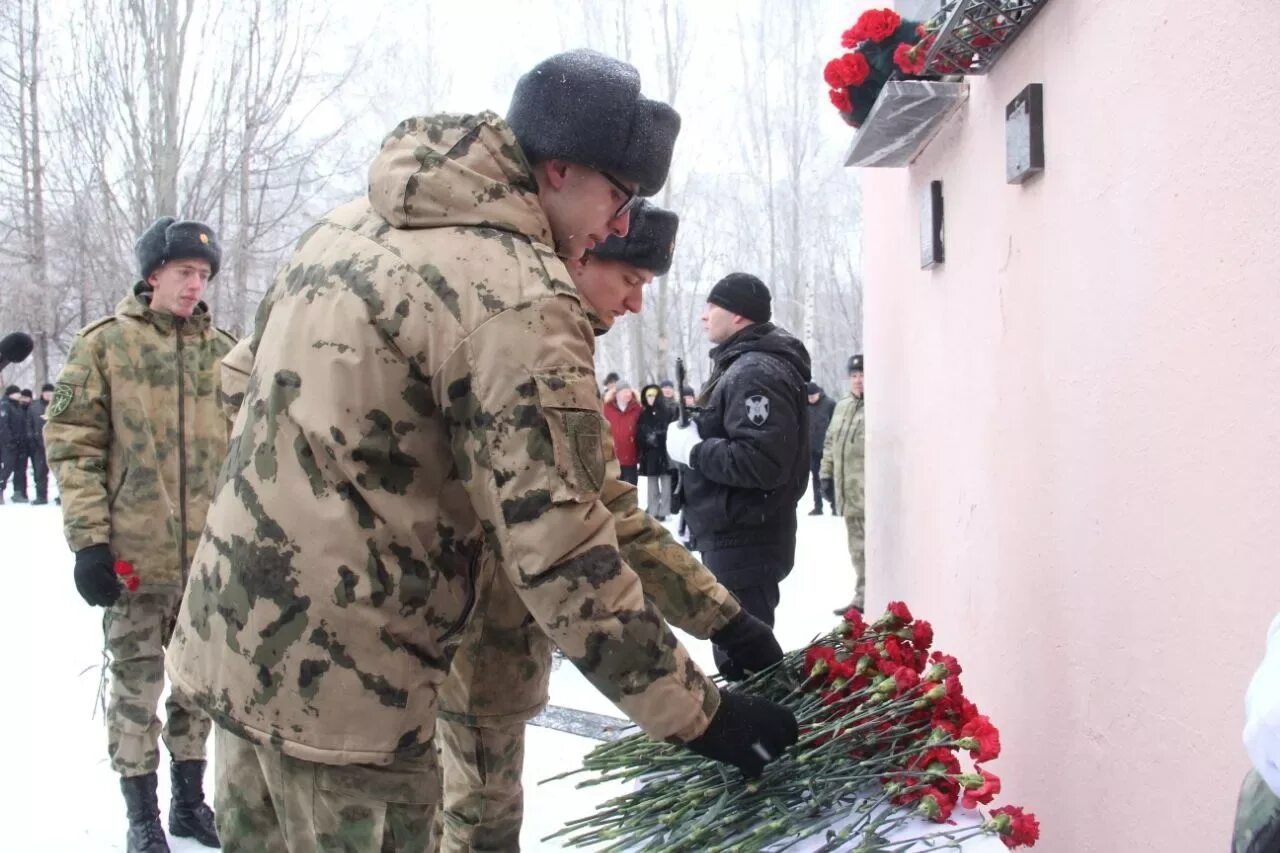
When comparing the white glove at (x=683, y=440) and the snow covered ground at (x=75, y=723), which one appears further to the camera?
the white glove at (x=683, y=440)

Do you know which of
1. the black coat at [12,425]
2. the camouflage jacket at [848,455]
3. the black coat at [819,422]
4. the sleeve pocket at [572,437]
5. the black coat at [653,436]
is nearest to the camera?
the sleeve pocket at [572,437]

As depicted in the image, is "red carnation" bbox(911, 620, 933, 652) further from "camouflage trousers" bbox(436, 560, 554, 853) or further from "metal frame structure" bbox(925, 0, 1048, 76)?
"metal frame structure" bbox(925, 0, 1048, 76)

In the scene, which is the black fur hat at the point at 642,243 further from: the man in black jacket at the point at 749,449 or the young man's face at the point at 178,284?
the young man's face at the point at 178,284

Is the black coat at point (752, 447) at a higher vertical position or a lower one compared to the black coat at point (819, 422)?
higher

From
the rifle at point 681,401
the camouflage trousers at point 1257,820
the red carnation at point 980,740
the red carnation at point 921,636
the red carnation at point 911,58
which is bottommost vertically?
the red carnation at point 980,740

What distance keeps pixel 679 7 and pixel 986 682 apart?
23.0 m

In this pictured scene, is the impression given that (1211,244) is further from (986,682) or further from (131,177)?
(131,177)

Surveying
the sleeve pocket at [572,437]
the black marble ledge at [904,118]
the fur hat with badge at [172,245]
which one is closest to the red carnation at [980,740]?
the sleeve pocket at [572,437]

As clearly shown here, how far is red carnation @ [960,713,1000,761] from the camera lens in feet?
6.20

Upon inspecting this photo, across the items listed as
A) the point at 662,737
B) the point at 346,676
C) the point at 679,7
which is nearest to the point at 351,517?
the point at 346,676

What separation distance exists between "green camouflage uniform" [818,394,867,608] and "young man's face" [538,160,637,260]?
5.23 metres

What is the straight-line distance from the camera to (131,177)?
549 inches

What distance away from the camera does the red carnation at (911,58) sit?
2900mm

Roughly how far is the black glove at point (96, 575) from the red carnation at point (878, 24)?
289 centimetres
